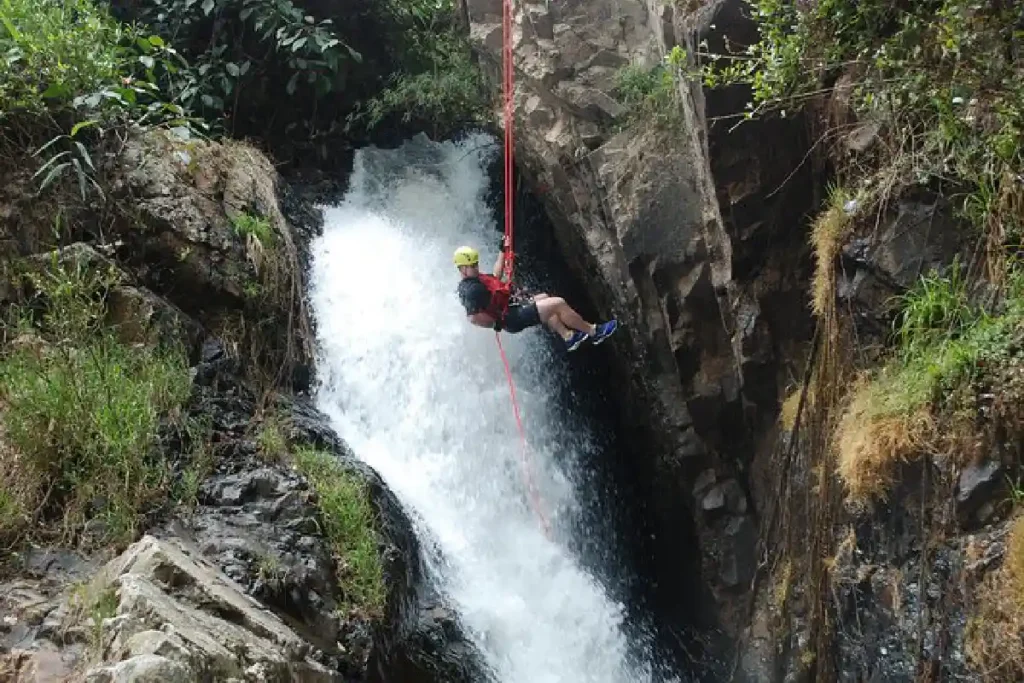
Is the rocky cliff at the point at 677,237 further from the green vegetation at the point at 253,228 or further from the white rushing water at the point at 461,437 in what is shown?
the green vegetation at the point at 253,228

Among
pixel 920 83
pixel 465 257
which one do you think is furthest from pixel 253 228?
pixel 920 83

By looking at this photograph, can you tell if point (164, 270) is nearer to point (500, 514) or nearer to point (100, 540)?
point (100, 540)

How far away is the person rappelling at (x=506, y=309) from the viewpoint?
20.1 ft

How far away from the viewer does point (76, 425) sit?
14.5 feet

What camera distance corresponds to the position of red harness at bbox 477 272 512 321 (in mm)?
6184

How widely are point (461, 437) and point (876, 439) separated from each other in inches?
146

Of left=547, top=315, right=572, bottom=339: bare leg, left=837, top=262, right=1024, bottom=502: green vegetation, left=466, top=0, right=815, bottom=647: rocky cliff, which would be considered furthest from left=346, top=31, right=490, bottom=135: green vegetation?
left=837, top=262, right=1024, bottom=502: green vegetation

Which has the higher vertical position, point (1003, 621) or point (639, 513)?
point (639, 513)

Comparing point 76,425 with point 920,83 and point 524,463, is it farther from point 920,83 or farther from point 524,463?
point 920,83

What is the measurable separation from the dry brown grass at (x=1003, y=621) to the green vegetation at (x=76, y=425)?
3945mm

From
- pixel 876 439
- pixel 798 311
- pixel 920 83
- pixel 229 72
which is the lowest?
pixel 876 439

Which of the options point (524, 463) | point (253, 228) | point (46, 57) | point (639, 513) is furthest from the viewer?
point (639, 513)

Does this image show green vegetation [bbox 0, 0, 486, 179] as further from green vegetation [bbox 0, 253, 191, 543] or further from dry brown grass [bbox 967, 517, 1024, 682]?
dry brown grass [bbox 967, 517, 1024, 682]

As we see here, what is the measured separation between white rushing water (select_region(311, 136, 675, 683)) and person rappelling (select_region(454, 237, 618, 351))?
127 cm
